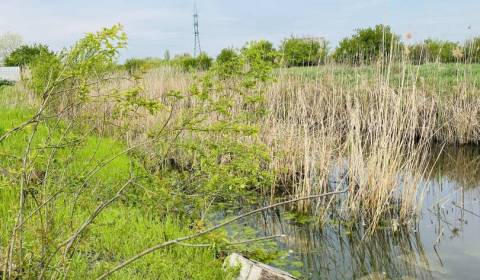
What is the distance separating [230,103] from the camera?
3285 mm

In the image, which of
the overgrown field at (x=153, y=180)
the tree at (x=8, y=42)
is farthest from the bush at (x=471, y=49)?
the tree at (x=8, y=42)

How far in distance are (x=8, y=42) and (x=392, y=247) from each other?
35.5 meters

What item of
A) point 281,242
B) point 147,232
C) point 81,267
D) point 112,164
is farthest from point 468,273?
point 112,164

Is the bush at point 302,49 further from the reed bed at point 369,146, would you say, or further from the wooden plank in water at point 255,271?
the wooden plank in water at point 255,271

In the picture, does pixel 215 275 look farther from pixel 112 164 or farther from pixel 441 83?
pixel 441 83

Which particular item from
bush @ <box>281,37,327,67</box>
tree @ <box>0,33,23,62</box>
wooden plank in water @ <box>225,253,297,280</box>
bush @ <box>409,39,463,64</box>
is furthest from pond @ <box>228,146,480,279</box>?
tree @ <box>0,33,23,62</box>

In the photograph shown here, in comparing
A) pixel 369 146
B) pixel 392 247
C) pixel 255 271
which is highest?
pixel 369 146

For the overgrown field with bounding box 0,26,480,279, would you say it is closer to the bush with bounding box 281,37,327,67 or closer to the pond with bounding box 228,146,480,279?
the pond with bounding box 228,146,480,279

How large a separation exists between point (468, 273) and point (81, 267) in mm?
2973

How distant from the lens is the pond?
385 centimetres

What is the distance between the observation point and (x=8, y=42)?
34.0 meters

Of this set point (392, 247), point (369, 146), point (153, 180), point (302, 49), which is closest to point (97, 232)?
point (153, 180)

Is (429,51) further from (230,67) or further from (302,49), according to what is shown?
(230,67)

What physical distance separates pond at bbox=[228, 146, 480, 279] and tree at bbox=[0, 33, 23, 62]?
108 ft
